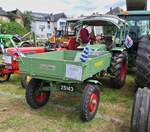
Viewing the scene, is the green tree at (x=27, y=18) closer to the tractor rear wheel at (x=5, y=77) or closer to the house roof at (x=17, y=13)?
the house roof at (x=17, y=13)

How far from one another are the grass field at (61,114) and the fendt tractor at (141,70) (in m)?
0.69

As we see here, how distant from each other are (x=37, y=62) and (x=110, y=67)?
6.66 ft

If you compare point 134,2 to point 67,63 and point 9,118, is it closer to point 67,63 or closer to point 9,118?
point 67,63

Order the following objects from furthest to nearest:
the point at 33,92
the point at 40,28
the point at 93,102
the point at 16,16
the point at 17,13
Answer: the point at 40,28 < the point at 17,13 < the point at 16,16 < the point at 33,92 < the point at 93,102

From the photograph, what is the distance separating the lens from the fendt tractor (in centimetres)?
297

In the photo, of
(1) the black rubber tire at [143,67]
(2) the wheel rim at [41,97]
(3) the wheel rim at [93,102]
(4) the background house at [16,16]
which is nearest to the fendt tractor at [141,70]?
(1) the black rubber tire at [143,67]

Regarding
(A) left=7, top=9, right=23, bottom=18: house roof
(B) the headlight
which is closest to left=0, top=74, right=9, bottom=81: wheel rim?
(B) the headlight

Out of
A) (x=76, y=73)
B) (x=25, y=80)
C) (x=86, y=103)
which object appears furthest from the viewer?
(x=25, y=80)

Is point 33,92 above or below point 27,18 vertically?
below

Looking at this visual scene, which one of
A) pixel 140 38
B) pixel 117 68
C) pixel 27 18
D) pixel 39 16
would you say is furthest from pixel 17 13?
pixel 117 68

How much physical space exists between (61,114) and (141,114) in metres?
1.72

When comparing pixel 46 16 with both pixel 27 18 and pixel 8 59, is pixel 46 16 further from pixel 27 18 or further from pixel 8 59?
pixel 8 59

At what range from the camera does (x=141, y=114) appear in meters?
2.97

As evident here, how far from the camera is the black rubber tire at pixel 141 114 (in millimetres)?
2949
